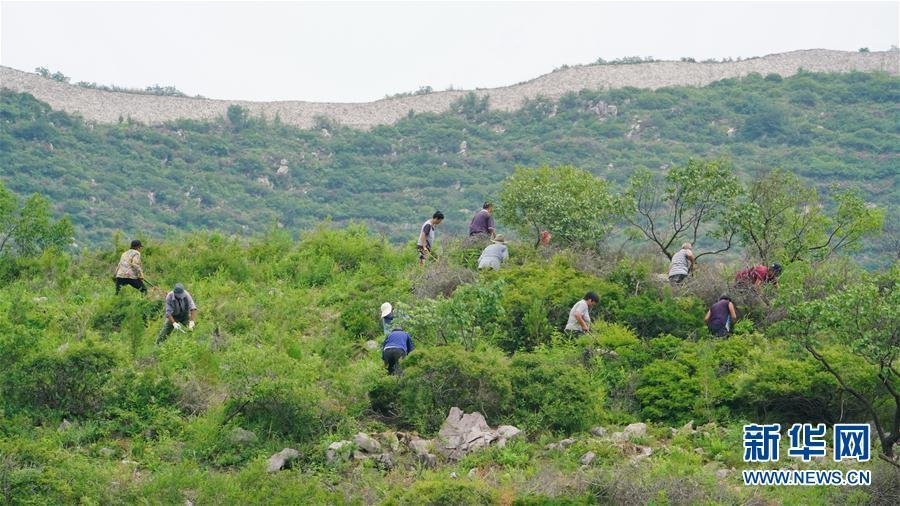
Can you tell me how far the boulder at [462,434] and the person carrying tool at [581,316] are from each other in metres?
3.10

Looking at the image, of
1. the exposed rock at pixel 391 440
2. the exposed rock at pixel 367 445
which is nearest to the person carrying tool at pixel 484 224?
the exposed rock at pixel 391 440

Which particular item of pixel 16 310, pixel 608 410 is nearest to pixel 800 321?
pixel 608 410

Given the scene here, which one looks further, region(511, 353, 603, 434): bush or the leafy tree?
the leafy tree

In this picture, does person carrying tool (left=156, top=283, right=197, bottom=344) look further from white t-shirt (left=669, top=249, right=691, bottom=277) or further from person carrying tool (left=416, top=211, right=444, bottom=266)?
white t-shirt (left=669, top=249, right=691, bottom=277)

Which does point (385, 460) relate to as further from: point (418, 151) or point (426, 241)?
point (418, 151)

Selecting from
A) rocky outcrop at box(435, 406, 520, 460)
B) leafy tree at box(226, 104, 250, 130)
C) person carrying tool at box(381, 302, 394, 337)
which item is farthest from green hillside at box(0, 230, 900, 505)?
leafy tree at box(226, 104, 250, 130)

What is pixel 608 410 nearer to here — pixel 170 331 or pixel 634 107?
pixel 170 331

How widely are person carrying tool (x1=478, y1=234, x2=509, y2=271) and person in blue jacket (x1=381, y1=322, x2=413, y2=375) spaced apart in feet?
14.5

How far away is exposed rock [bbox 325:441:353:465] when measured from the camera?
14643 mm

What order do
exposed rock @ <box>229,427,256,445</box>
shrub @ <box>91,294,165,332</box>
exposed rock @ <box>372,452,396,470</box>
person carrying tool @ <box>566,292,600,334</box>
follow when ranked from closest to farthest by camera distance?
1. exposed rock @ <box>372,452,396,470</box>
2. exposed rock @ <box>229,427,256,445</box>
3. person carrying tool @ <box>566,292,600,334</box>
4. shrub @ <box>91,294,165,332</box>

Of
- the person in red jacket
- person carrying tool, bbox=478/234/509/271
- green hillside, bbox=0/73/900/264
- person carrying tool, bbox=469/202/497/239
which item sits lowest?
green hillside, bbox=0/73/900/264

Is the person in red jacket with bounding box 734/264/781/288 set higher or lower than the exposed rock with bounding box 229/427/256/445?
higher

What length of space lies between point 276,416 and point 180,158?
149 ft

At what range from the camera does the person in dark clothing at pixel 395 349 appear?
54.6 ft
